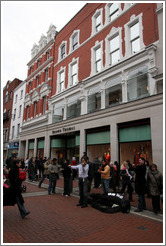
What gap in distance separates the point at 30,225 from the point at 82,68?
596 inches

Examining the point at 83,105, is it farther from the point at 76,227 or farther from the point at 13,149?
the point at 13,149

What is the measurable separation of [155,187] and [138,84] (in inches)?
306

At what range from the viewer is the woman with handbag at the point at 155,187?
635 cm

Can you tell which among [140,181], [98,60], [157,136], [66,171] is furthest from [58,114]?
[140,181]

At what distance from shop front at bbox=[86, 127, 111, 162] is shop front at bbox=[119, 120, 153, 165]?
1.37 metres

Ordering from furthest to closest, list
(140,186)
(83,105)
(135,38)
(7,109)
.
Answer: (7,109)
(83,105)
(135,38)
(140,186)

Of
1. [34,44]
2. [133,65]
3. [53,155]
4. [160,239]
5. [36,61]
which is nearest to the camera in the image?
[160,239]

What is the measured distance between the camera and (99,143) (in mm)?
14406

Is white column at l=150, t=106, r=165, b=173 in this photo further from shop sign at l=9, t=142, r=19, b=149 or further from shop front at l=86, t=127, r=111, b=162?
shop sign at l=9, t=142, r=19, b=149

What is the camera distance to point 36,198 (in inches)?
334

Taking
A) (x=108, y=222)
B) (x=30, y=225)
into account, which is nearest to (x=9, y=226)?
(x=30, y=225)

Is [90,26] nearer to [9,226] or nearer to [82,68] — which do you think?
[82,68]

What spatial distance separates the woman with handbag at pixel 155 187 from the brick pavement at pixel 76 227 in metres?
0.81

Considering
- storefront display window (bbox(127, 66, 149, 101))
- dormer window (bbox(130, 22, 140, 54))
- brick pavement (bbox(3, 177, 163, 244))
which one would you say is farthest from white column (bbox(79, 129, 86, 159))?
brick pavement (bbox(3, 177, 163, 244))
